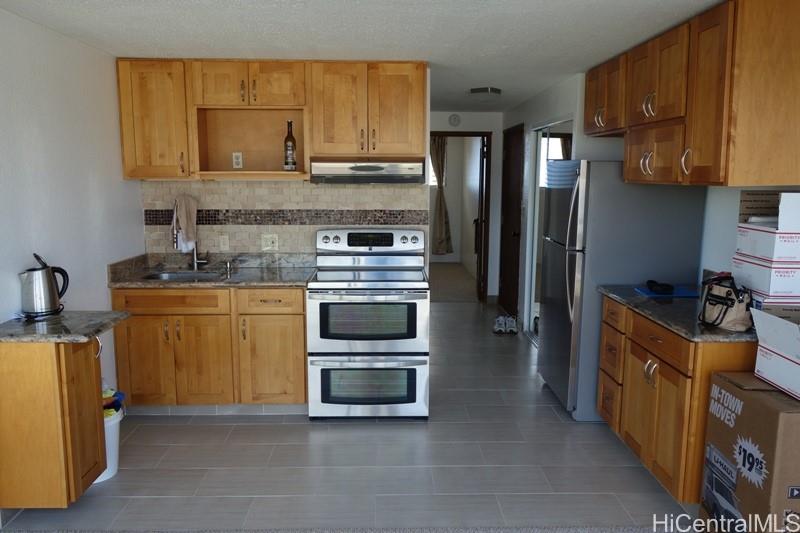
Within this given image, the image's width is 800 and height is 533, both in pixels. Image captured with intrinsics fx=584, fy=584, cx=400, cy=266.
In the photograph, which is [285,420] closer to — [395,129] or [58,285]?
[58,285]

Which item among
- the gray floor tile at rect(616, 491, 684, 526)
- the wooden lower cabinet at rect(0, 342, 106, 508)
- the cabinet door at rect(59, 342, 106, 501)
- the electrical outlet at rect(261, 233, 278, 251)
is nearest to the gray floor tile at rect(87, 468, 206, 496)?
the cabinet door at rect(59, 342, 106, 501)

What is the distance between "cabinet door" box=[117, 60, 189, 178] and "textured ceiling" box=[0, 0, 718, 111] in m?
0.13

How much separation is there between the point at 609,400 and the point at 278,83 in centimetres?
273

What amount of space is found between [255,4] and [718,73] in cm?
196

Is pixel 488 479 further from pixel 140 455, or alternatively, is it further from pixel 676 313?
pixel 140 455

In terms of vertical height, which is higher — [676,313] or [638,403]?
[676,313]

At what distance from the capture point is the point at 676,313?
108 inches

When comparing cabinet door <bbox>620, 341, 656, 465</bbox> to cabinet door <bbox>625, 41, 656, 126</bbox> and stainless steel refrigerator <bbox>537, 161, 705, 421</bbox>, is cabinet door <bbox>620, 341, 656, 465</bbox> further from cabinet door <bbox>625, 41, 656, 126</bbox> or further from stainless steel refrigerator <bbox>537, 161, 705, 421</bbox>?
cabinet door <bbox>625, 41, 656, 126</bbox>

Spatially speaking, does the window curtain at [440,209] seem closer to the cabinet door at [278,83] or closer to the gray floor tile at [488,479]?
the cabinet door at [278,83]

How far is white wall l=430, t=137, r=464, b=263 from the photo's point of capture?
1007cm

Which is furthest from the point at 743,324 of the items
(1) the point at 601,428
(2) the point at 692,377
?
(1) the point at 601,428

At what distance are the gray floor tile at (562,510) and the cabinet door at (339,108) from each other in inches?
88.3

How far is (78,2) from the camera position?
249 cm

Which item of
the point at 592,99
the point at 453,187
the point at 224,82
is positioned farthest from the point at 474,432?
the point at 453,187
